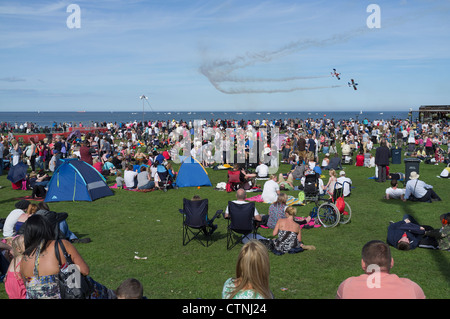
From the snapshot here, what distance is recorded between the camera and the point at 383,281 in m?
3.36

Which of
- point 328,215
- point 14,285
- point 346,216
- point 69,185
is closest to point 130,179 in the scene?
point 69,185

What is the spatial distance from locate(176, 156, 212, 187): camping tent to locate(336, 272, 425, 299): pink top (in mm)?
12844

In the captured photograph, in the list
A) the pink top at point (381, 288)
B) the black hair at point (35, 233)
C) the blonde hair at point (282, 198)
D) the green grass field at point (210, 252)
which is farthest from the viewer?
the blonde hair at point (282, 198)

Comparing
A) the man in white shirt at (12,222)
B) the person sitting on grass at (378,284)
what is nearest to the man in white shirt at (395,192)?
the person sitting on grass at (378,284)

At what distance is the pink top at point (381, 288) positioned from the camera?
327 cm

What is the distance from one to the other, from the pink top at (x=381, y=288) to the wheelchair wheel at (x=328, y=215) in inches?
263

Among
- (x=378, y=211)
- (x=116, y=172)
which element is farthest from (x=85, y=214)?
(x=378, y=211)

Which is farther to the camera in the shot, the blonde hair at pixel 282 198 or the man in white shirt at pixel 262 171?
the man in white shirt at pixel 262 171

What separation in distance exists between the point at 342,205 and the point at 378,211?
6.31 ft

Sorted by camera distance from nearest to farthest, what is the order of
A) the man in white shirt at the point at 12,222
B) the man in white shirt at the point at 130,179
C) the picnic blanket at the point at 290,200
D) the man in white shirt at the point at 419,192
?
the man in white shirt at the point at 12,222
the picnic blanket at the point at 290,200
the man in white shirt at the point at 419,192
the man in white shirt at the point at 130,179

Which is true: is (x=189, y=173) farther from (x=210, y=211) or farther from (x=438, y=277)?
(x=438, y=277)

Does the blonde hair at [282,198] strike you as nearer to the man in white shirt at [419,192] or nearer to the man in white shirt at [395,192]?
the man in white shirt at [395,192]

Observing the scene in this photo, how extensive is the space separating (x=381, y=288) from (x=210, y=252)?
5.35 meters
